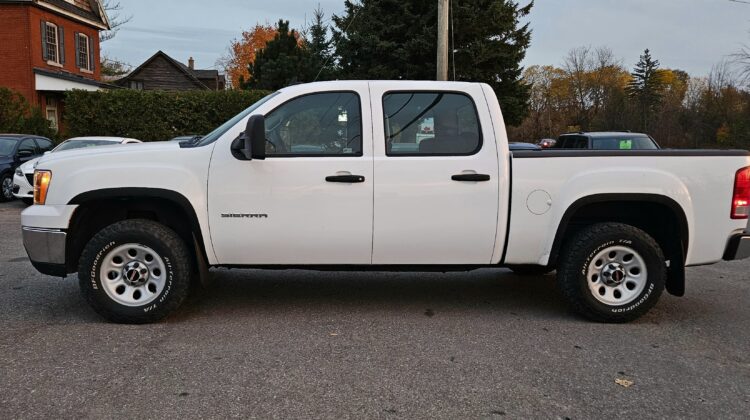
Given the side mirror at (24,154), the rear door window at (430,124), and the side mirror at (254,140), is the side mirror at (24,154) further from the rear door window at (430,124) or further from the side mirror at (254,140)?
the rear door window at (430,124)

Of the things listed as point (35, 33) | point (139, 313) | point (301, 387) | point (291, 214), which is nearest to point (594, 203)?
point (291, 214)

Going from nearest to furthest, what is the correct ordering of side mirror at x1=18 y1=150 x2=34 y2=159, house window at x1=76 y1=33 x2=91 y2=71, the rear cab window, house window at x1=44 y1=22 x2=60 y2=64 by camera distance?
1. the rear cab window
2. side mirror at x1=18 y1=150 x2=34 y2=159
3. house window at x1=44 y1=22 x2=60 y2=64
4. house window at x1=76 y1=33 x2=91 y2=71

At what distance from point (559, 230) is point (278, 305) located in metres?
2.54

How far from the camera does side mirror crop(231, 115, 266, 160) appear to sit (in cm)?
450

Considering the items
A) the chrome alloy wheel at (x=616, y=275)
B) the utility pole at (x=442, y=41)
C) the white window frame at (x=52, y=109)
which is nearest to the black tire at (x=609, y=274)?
the chrome alloy wheel at (x=616, y=275)

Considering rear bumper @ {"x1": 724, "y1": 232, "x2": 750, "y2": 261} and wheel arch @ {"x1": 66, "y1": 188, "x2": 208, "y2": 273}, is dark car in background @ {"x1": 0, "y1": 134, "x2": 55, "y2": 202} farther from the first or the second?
rear bumper @ {"x1": 724, "y1": 232, "x2": 750, "y2": 261}

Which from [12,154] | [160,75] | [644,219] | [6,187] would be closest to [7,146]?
[12,154]

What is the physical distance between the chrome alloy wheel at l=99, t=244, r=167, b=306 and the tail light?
464 cm

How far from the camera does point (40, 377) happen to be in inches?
146

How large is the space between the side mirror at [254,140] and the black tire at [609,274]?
265cm

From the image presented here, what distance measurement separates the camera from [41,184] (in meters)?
4.75

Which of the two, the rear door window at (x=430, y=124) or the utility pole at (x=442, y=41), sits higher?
the utility pole at (x=442, y=41)

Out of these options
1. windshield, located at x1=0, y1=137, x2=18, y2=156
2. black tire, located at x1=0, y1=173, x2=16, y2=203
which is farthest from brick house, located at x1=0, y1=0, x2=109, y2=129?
black tire, located at x1=0, y1=173, x2=16, y2=203

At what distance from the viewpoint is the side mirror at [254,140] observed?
14.8ft
